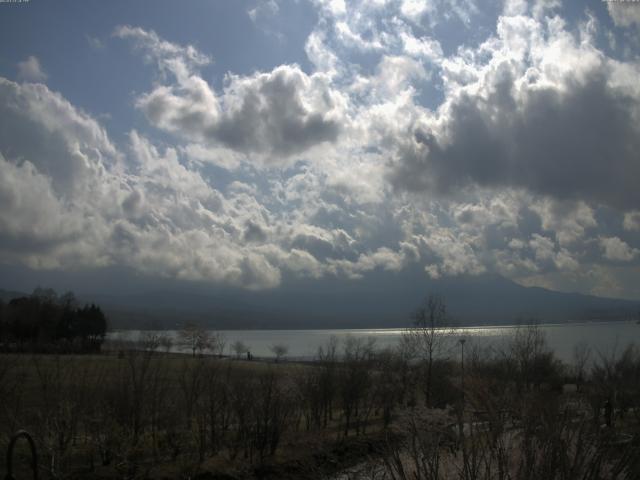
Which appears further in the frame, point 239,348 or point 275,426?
point 239,348

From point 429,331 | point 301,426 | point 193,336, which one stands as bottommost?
point 193,336

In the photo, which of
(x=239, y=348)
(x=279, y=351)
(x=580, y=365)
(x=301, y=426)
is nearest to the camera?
(x=301, y=426)

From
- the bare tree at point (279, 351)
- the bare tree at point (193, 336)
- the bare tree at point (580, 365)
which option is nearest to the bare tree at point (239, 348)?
the bare tree at point (193, 336)

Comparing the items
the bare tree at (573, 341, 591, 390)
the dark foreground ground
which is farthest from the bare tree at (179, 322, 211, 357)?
the dark foreground ground

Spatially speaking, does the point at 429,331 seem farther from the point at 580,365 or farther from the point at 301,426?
the point at 301,426

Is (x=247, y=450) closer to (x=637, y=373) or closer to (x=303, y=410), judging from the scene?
(x=303, y=410)

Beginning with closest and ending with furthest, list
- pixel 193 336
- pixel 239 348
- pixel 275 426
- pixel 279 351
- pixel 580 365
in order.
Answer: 1. pixel 275 426
2. pixel 580 365
3. pixel 279 351
4. pixel 239 348
5. pixel 193 336

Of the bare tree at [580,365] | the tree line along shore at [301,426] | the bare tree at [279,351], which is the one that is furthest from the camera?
the bare tree at [279,351]

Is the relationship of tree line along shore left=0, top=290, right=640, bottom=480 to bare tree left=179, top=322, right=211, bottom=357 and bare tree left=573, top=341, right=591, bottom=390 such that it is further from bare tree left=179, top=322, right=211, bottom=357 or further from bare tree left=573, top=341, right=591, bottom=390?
bare tree left=179, top=322, right=211, bottom=357

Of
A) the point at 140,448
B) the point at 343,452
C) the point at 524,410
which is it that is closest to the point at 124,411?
the point at 140,448

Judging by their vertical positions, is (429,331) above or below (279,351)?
above

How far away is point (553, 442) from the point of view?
7.74 m

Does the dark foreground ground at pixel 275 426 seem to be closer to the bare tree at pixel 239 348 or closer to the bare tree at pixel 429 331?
the bare tree at pixel 429 331

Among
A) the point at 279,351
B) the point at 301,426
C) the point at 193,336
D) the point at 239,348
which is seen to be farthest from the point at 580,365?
the point at 193,336
